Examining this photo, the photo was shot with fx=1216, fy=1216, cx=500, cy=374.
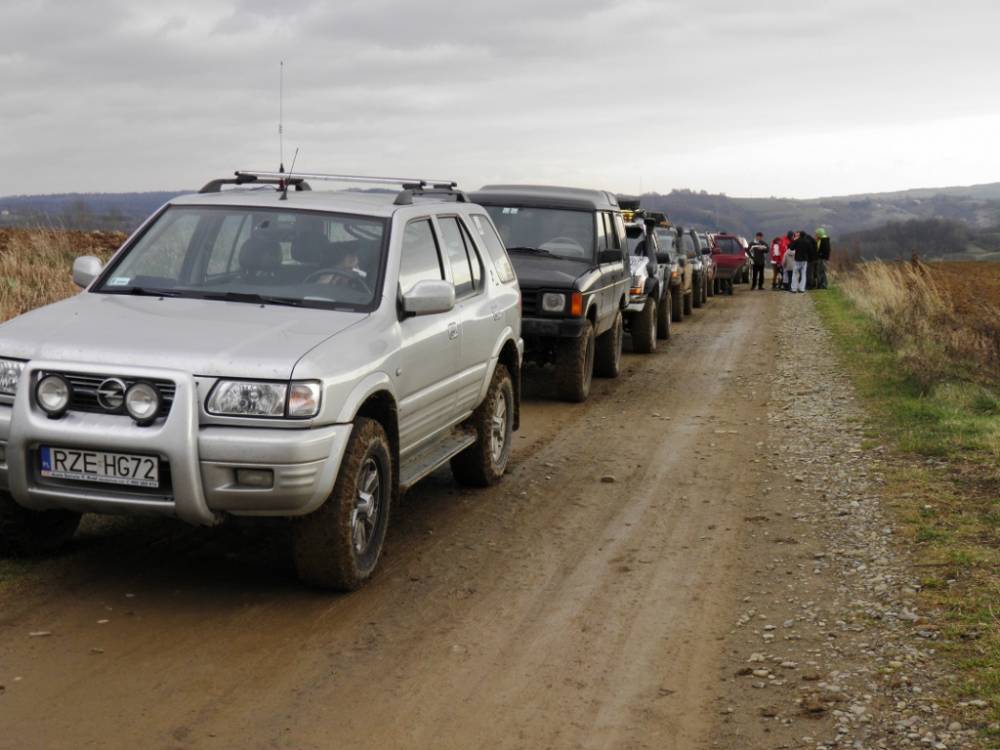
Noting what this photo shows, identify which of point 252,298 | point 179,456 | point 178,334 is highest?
point 252,298

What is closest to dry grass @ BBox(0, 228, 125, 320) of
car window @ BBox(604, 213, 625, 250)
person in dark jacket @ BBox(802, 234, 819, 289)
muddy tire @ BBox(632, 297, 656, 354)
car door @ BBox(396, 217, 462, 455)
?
car window @ BBox(604, 213, 625, 250)

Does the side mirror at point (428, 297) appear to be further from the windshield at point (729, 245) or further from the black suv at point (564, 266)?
the windshield at point (729, 245)

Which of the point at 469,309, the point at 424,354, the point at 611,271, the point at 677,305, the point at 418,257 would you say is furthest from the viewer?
the point at 677,305

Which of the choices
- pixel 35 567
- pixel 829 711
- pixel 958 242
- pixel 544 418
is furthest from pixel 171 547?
pixel 958 242

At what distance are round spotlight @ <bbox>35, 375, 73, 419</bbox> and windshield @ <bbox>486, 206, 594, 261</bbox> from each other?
7886 mm

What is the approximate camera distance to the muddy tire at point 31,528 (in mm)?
5676

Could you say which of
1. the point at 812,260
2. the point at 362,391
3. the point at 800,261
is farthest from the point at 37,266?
the point at 812,260

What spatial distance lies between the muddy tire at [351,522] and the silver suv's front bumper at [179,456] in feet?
0.71

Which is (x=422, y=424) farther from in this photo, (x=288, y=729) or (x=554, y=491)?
(x=288, y=729)

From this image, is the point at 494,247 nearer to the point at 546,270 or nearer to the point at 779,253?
the point at 546,270

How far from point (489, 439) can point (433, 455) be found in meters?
1.04

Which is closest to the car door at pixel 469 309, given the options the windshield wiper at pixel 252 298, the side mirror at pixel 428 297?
the side mirror at pixel 428 297

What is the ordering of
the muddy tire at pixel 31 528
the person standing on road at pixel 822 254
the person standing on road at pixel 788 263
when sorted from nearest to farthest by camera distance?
the muddy tire at pixel 31 528, the person standing on road at pixel 822 254, the person standing on road at pixel 788 263

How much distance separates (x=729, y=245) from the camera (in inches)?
1543
